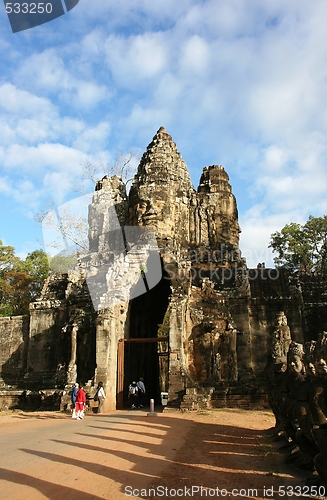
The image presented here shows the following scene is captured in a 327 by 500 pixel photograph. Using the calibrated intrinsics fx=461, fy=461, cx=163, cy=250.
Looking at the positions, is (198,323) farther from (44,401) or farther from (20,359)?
(20,359)

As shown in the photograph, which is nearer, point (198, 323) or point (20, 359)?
point (198, 323)

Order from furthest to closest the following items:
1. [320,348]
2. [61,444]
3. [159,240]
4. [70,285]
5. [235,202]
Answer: [235,202], [70,285], [159,240], [61,444], [320,348]

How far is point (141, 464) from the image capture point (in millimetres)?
6934

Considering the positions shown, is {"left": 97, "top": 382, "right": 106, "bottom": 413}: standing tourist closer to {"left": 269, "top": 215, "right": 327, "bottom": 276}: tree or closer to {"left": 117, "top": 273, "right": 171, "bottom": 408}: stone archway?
{"left": 117, "top": 273, "right": 171, "bottom": 408}: stone archway

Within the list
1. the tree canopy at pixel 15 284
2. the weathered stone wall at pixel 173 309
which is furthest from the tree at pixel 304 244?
the tree canopy at pixel 15 284

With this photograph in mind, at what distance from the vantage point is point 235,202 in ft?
102

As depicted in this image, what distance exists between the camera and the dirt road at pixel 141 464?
5.53 metres

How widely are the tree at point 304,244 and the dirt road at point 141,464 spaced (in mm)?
27674

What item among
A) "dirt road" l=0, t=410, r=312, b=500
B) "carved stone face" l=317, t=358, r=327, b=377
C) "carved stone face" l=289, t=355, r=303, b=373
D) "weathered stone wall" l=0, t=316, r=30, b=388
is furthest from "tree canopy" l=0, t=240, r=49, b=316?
"carved stone face" l=317, t=358, r=327, b=377

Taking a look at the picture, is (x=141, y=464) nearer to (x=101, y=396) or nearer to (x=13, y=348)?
(x=101, y=396)

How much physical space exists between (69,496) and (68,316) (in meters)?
18.0

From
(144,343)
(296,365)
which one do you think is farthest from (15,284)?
(296,365)

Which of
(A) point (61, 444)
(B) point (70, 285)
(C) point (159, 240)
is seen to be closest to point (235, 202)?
(C) point (159, 240)

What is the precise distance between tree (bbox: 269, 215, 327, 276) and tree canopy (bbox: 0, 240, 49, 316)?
67.6ft
